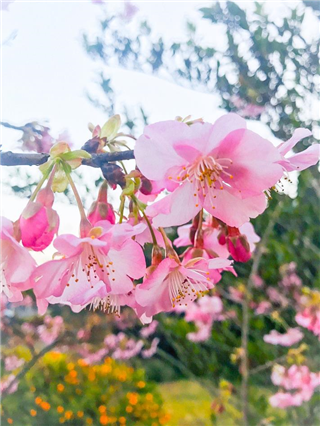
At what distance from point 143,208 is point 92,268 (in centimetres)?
5

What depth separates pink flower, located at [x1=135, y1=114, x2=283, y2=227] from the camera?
209 millimetres

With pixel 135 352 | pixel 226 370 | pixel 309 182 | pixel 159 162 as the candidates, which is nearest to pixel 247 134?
pixel 159 162

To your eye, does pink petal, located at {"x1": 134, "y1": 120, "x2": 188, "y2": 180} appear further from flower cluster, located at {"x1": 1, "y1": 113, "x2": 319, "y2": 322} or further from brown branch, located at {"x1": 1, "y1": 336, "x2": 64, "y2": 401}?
brown branch, located at {"x1": 1, "y1": 336, "x2": 64, "y2": 401}

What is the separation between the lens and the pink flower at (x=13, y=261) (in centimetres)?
22

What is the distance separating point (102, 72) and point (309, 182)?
0.73 meters

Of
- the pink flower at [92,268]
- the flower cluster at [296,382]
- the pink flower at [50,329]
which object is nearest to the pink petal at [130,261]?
the pink flower at [92,268]

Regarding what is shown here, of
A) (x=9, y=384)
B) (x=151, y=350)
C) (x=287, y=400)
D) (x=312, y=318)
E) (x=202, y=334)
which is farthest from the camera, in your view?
(x=151, y=350)

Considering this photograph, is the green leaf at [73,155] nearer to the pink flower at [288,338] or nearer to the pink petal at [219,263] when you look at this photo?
the pink petal at [219,263]

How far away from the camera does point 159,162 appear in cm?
22

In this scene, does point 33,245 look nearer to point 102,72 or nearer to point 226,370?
point 102,72

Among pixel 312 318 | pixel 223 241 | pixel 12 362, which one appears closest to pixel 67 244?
pixel 223 241

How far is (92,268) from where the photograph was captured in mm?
250

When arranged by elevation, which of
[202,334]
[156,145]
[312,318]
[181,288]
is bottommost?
[202,334]

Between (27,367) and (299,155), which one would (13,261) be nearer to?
(299,155)
